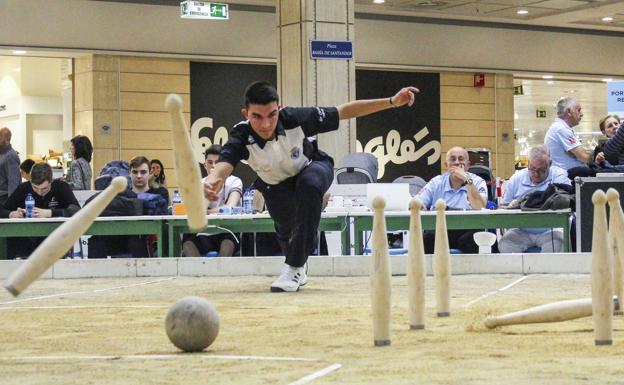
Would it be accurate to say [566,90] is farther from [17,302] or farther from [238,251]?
[17,302]

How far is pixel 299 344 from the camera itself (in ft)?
16.4

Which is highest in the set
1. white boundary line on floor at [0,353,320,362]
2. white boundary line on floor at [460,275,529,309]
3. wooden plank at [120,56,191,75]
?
wooden plank at [120,56,191,75]

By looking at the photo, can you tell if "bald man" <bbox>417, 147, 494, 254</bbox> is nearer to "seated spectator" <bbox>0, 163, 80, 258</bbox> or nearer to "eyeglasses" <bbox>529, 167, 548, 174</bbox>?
"eyeglasses" <bbox>529, 167, 548, 174</bbox>

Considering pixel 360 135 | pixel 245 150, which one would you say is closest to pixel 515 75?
pixel 360 135

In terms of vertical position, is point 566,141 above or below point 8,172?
above

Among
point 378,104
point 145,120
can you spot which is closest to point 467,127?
point 145,120

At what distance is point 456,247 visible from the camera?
38.1 feet

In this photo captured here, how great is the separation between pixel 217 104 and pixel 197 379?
62.1ft

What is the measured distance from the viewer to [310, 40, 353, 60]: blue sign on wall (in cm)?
1781

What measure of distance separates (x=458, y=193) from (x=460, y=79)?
48.0ft

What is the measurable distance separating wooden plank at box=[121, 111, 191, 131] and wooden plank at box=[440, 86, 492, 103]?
625 centimetres

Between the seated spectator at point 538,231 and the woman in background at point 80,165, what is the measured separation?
538cm

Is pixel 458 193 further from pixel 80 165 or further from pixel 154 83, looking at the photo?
pixel 154 83

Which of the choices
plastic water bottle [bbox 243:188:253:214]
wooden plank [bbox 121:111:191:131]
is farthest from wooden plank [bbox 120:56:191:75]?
plastic water bottle [bbox 243:188:253:214]
